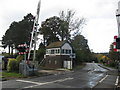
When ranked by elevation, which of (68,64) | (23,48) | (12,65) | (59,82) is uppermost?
(23,48)

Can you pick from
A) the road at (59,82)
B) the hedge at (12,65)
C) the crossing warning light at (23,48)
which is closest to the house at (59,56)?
the hedge at (12,65)

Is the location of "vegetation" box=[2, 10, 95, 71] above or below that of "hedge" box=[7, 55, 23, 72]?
above

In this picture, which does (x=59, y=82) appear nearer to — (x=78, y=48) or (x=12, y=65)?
(x=12, y=65)

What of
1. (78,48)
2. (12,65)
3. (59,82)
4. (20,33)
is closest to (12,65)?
(12,65)

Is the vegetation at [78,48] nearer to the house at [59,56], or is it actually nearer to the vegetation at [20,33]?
the house at [59,56]

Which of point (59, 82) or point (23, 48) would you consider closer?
point (59, 82)

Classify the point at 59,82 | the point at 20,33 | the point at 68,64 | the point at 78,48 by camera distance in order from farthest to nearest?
1. the point at 78,48
2. the point at 20,33
3. the point at 68,64
4. the point at 59,82

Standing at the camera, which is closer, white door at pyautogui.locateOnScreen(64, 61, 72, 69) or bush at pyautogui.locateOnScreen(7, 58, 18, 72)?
bush at pyautogui.locateOnScreen(7, 58, 18, 72)

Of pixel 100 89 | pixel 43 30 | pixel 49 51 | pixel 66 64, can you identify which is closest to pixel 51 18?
pixel 43 30

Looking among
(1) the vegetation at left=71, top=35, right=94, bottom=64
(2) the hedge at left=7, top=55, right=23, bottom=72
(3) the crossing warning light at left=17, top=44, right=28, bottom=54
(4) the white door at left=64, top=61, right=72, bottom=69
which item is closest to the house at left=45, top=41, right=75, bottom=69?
(4) the white door at left=64, top=61, right=72, bottom=69

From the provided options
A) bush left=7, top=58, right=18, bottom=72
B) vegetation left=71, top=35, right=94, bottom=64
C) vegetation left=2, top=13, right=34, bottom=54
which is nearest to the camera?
bush left=7, top=58, right=18, bottom=72

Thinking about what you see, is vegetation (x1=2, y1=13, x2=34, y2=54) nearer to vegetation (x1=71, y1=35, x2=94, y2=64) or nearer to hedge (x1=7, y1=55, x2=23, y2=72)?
vegetation (x1=71, y1=35, x2=94, y2=64)

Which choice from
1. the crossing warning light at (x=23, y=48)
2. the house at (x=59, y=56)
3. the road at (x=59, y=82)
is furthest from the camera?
the house at (x=59, y=56)

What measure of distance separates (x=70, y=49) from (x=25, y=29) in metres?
21.5
